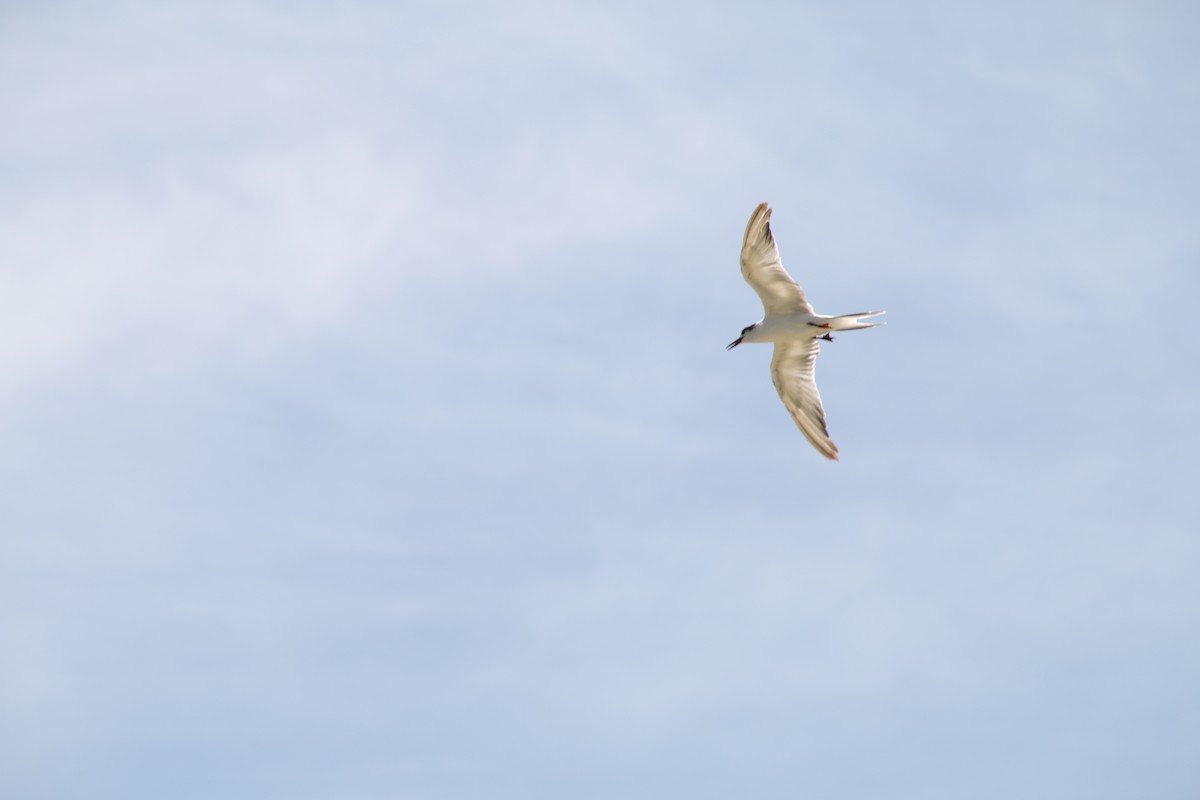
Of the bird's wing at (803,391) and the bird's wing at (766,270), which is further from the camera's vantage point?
the bird's wing at (803,391)

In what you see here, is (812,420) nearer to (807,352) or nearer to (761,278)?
(807,352)

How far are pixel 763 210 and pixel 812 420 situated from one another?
5.43 meters

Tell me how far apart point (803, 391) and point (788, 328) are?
215cm

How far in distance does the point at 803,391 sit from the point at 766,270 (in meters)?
3.58

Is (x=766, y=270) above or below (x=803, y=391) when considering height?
above

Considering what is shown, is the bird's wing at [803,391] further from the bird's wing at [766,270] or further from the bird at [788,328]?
the bird's wing at [766,270]

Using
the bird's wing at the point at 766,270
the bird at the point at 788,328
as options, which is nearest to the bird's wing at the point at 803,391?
the bird at the point at 788,328

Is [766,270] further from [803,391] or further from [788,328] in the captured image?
[803,391]

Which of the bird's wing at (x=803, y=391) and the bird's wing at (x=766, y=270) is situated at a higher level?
the bird's wing at (x=766, y=270)

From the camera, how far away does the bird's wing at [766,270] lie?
25359mm

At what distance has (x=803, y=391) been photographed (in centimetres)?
2795

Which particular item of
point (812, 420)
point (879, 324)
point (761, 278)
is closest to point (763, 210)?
point (761, 278)

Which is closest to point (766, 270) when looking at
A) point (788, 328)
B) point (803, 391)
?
point (788, 328)

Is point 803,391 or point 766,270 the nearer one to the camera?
point 766,270
